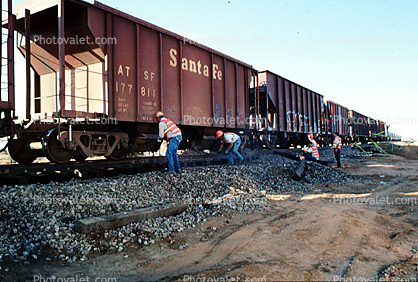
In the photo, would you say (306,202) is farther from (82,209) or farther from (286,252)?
(82,209)

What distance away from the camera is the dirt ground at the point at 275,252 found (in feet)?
8.83

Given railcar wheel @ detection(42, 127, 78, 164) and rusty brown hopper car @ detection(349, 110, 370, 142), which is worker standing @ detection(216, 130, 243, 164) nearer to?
railcar wheel @ detection(42, 127, 78, 164)

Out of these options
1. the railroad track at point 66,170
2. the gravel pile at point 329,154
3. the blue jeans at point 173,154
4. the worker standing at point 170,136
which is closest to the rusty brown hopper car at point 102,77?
the railroad track at point 66,170

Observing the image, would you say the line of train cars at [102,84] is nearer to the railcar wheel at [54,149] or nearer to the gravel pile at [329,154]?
the railcar wheel at [54,149]

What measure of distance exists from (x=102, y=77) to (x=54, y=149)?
1952mm

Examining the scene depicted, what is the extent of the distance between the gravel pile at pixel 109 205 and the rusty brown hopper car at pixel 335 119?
15724 mm

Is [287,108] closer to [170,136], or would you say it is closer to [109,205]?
[170,136]

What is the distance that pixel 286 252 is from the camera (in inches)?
127

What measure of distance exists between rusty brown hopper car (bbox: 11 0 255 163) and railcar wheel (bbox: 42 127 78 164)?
0.07 ft

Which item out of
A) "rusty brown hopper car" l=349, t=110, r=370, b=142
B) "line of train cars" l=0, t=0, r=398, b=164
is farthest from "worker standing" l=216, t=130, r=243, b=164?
"rusty brown hopper car" l=349, t=110, r=370, b=142

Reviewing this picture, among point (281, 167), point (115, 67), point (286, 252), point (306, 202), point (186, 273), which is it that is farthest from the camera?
point (281, 167)

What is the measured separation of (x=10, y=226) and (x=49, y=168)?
2.53 metres

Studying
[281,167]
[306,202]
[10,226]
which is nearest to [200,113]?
[281,167]

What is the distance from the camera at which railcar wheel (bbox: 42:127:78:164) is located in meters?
6.05
